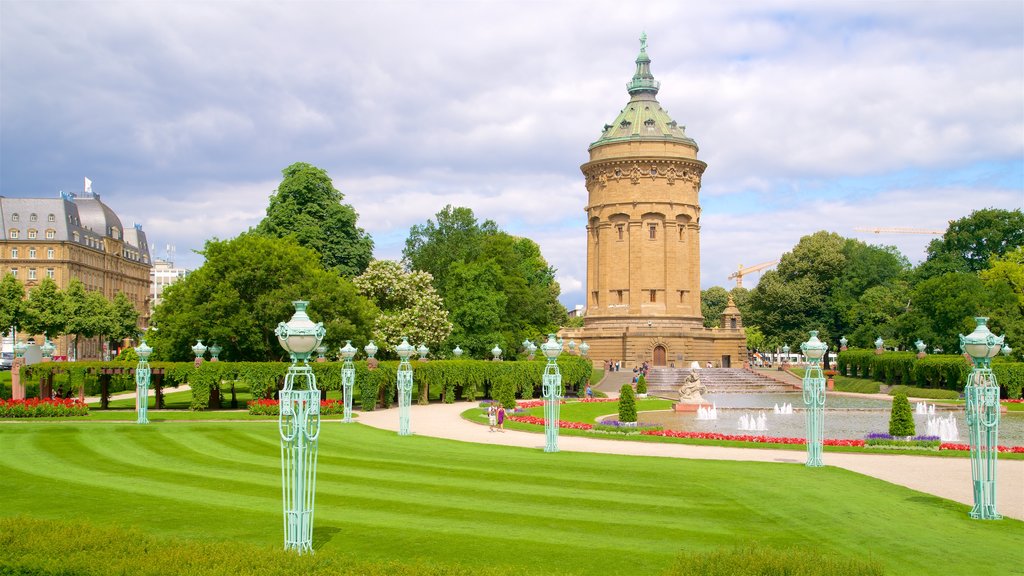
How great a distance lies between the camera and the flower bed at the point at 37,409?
40625mm

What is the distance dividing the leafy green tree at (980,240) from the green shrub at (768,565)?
85466 mm

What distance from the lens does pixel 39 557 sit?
42.5ft

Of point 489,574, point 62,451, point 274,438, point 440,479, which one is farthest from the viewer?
point 274,438

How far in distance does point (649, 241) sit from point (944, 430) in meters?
57.1

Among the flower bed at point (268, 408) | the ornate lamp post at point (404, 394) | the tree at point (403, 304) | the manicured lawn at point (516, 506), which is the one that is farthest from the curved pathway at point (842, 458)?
the tree at point (403, 304)

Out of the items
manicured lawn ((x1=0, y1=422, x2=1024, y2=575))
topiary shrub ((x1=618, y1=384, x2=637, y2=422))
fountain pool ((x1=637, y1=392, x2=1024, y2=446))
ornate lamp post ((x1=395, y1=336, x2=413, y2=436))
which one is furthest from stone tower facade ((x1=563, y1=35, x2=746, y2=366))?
manicured lawn ((x1=0, y1=422, x2=1024, y2=575))

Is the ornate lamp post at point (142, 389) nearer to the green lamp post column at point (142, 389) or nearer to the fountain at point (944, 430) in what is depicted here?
the green lamp post column at point (142, 389)

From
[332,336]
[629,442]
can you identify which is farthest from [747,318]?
[629,442]

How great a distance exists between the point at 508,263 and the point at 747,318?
49322 millimetres

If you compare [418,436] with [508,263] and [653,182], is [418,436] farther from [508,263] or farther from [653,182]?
[653,182]

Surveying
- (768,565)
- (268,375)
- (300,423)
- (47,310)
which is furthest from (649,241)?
(768,565)

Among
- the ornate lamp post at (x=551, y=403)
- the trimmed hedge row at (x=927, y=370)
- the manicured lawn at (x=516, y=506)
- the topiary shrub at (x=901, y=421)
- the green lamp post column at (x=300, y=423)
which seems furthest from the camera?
the trimmed hedge row at (x=927, y=370)

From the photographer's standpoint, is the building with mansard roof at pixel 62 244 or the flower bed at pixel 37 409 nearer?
the flower bed at pixel 37 409

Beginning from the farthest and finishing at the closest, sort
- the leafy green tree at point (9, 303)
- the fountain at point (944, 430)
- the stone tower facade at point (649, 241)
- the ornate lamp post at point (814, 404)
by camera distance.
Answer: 1. the stone tower facade at point (649, 241)
2. the leafy green tree at point (9, 303)
3. the fountain at point (944, 430)
4. the ornate lamp post at point (814, 404)
